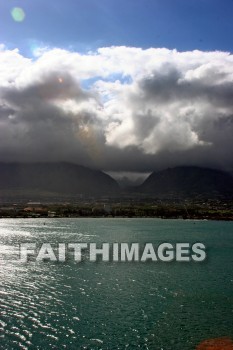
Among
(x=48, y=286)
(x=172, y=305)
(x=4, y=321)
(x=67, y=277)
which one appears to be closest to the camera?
(x=4, y=321)

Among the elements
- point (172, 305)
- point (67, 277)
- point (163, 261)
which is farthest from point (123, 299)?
point (163, 261)

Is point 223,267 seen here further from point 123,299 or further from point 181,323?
point 181,323

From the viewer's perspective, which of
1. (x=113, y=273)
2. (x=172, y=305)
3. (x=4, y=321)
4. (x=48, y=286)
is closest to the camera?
(x=4, y=321)

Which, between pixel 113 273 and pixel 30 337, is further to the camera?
pixel 113 273

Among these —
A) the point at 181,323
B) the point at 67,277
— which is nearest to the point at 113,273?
the point at 67,277

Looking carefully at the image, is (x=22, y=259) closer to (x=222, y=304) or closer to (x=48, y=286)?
(x=48, y=286)

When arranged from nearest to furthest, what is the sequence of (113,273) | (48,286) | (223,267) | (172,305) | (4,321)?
(4,321), (172,305), (48,286), (113,273), (223,267)
